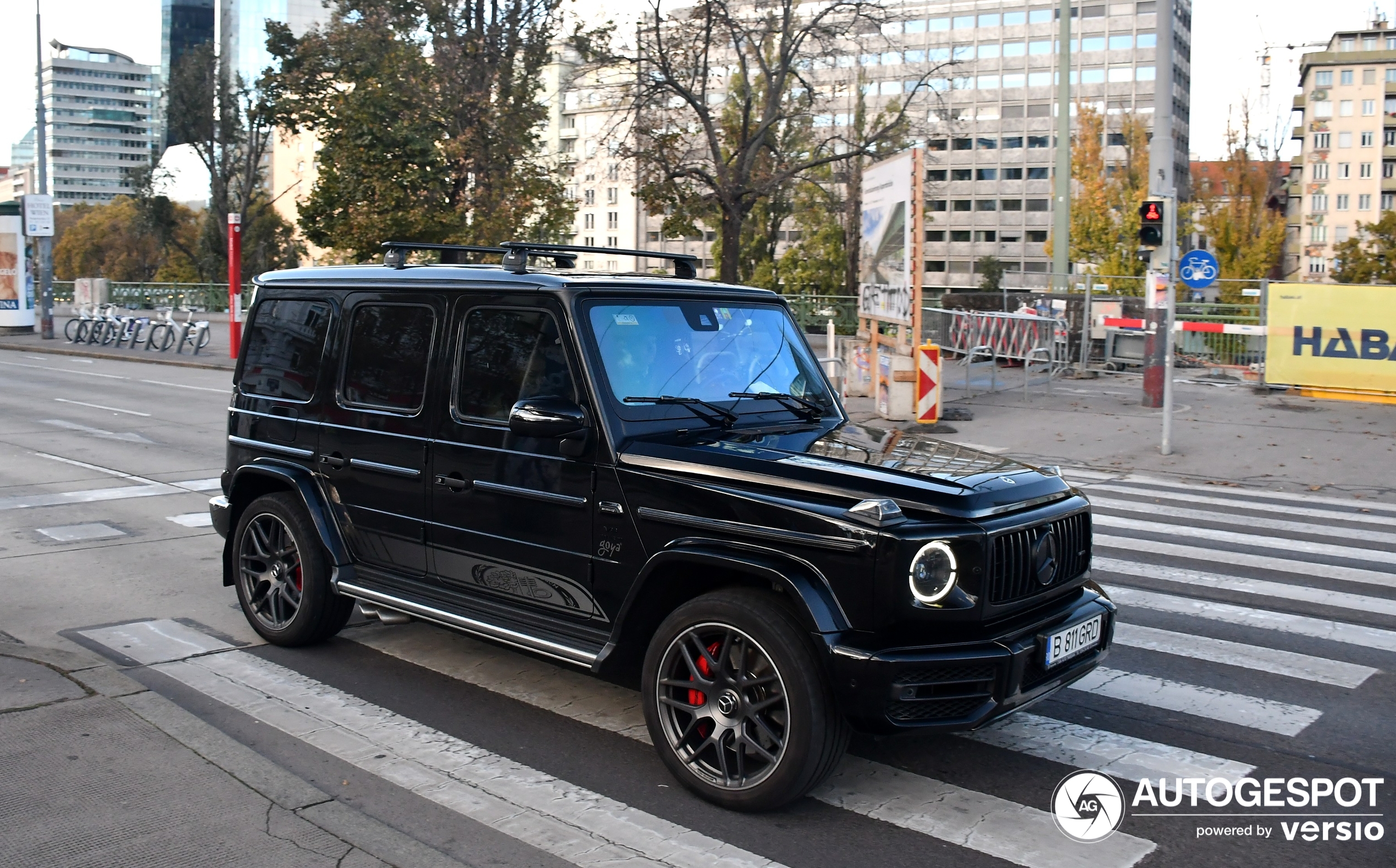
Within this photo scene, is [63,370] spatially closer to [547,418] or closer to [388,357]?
[388,357]

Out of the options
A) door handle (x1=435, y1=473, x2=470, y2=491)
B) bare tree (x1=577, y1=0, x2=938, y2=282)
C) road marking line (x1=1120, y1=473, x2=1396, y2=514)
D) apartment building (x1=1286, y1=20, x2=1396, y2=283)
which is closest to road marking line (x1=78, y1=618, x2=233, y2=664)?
door handle (x1=435, y1=473, x2=470, y2=491)

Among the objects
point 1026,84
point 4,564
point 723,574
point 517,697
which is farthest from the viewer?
point 1026,84

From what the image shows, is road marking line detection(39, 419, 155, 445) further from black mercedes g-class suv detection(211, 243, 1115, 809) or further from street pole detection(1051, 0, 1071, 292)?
street pole detection(1051, 0, 1071, 292)

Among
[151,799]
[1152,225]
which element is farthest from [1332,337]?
[151,799]

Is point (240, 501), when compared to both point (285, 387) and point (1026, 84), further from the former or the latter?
point (1026, 84)

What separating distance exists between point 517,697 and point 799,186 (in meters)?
45.1

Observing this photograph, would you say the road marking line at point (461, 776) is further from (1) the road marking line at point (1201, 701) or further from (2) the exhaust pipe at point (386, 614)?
(1) the road marking line at point (1201, 701)

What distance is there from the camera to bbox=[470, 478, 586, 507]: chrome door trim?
16.0 feet

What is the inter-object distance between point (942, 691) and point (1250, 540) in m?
6.75

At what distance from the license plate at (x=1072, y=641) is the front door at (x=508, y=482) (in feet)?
5.77

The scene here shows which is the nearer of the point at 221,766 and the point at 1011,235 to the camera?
the point at 221,766

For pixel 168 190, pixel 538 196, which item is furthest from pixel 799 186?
pixel 168 190

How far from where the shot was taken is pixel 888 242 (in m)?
17.9

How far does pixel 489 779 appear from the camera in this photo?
4637 mm
